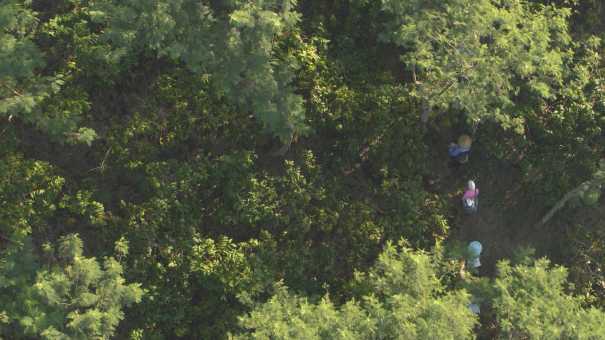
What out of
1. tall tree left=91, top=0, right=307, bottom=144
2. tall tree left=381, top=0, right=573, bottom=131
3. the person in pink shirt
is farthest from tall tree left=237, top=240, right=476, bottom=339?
tall tree left=91, top=0, right=307, bottom=144

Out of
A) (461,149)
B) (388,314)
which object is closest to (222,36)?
(388,314)

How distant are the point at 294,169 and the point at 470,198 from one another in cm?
455

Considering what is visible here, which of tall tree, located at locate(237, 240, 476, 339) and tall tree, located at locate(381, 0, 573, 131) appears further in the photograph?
tall tree, located at locate(381, 0, 573, 131)

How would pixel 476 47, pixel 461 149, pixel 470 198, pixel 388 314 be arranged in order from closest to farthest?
1. pixel 388 314
2. pixel 476 47
3. pixel 470 198
4. pixel 461 149

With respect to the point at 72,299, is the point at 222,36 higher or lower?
higher

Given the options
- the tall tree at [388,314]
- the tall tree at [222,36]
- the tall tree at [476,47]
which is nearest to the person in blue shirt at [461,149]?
the tall tree at [476,47]

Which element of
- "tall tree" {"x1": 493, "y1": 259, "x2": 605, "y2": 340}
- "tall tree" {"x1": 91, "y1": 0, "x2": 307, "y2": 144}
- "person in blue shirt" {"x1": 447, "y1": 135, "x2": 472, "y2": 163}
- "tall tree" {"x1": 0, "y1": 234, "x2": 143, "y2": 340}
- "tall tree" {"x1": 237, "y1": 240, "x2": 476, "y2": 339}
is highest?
"tall tree" {"x1": 91, "y1": 0, "x2": 307, "y2": 144}

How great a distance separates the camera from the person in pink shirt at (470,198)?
546 inches

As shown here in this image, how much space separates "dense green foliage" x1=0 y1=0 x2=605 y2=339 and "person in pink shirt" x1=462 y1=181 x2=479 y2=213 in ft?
1.08

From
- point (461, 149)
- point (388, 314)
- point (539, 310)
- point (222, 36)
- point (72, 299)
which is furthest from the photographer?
point (461, 149)

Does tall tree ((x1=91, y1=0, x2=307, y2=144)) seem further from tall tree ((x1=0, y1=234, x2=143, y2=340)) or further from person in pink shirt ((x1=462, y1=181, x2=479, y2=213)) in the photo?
person in pink shirt ((x1=462, y1=181, x2=479, y2=213))

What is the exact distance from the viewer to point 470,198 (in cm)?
1400

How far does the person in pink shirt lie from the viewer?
13875 mm

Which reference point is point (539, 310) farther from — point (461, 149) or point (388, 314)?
point (461, 149)
